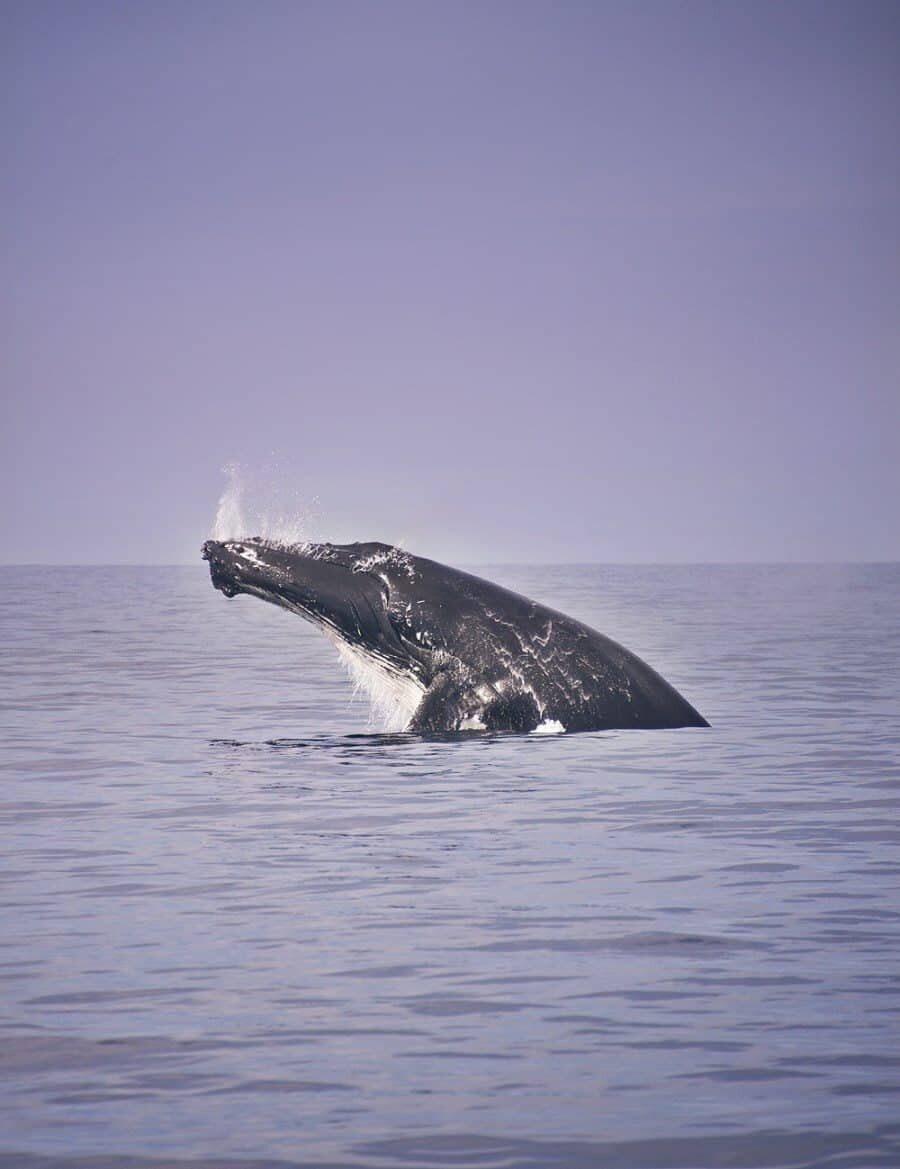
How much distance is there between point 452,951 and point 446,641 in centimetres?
831

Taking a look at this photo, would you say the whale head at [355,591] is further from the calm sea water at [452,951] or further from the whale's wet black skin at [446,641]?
the calm sea water at [452,951]

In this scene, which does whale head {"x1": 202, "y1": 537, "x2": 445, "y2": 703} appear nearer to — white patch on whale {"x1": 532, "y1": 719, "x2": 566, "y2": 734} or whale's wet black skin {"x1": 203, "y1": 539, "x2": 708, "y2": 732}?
whale's wet black skin {"x1": 203, "y1": 539, "x2": 708, "y2": 732}

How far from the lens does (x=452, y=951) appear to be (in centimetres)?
954

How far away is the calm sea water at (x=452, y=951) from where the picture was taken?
22.8ft

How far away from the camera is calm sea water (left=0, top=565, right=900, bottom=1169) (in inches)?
274

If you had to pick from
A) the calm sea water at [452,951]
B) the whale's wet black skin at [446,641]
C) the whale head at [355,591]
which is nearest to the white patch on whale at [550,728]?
the whale's wet black skin at [446,641]

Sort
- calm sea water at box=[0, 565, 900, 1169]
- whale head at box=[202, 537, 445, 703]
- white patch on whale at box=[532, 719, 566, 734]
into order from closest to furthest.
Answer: calm sea water at box=[0, 565, 900, 1169]
whale head at box=[202, 537, 445, 703]
white patch on whale at box=[532, 719, 566, 734]

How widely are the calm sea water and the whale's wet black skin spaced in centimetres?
37

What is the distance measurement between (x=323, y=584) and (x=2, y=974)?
9533 millimetres

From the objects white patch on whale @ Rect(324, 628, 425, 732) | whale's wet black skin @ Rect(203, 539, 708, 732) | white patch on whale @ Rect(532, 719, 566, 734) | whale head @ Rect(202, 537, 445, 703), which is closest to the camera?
whale's wet black skin @ Rect(203, 539, 708, 732)

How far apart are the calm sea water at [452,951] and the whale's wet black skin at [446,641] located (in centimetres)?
37

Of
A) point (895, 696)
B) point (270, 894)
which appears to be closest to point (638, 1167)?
point (270, 894)

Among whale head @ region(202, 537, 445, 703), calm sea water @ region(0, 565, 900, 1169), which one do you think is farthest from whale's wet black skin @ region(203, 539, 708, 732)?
calm sea water @ region(0, 565, 900, 1169)

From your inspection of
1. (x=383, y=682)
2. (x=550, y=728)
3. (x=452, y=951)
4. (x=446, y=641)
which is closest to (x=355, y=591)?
(x=383, y=682)
